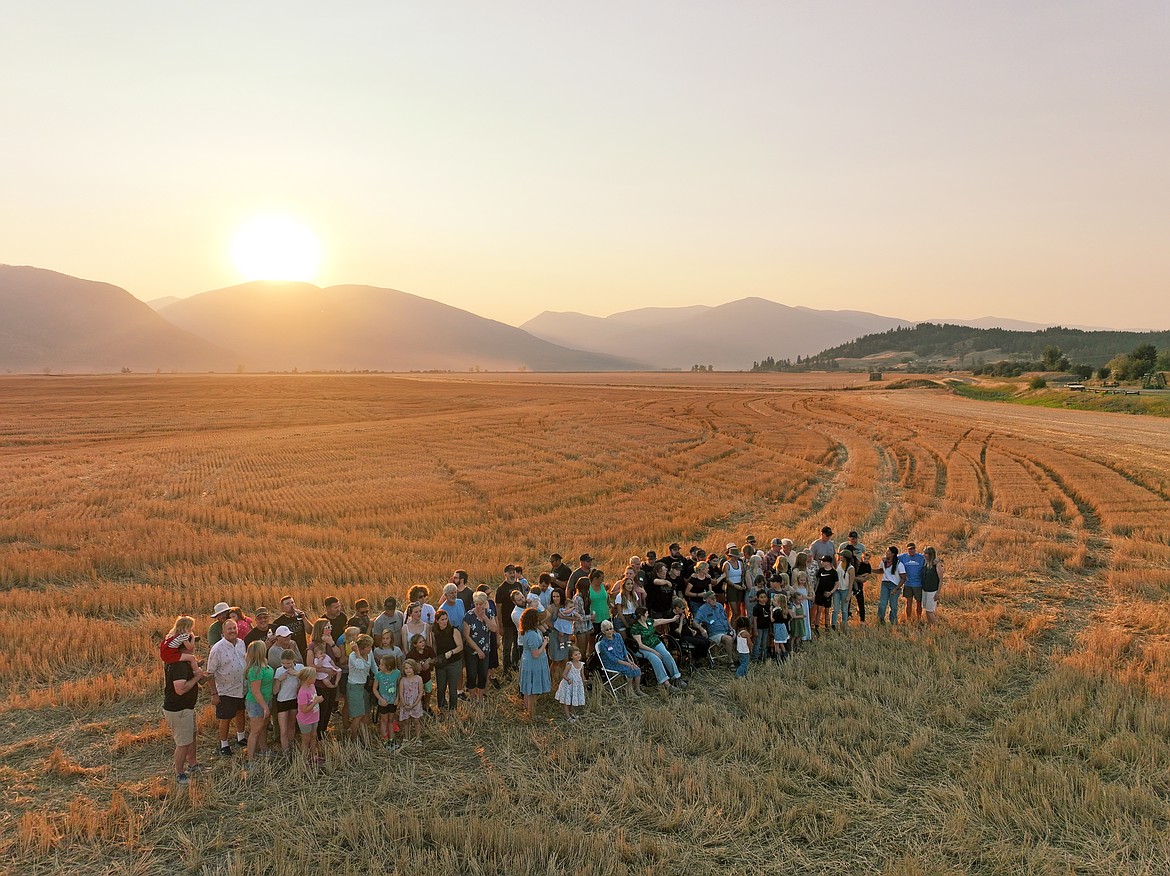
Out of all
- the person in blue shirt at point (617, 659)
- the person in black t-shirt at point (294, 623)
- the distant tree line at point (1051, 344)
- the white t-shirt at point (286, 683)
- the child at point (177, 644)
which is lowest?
the person in blue shirt at point (617, 659)

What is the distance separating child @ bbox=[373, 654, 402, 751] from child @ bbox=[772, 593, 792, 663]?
5.82 meters

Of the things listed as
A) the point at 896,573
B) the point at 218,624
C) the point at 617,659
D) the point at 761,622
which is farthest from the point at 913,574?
the point at 218,624

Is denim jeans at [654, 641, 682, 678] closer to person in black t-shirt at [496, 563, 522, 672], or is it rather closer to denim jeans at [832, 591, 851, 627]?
person in black t-shirt at [496, 563, 522, 672]

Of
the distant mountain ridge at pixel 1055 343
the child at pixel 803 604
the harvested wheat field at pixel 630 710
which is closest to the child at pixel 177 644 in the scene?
→ the harvested wheat field at pixel 630 710

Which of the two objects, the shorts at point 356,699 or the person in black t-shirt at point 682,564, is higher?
the person in black t-shirt at point 682,564

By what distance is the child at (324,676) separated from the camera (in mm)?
7750

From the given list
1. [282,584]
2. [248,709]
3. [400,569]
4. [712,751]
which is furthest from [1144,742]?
[282,584]

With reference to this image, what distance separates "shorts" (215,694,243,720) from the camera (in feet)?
24.9

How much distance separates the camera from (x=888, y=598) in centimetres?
1191

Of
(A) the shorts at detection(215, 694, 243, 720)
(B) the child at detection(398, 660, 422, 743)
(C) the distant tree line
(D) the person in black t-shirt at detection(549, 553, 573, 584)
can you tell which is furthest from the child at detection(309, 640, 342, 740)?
(C) the distant tree line

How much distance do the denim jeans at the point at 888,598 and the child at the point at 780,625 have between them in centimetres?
255

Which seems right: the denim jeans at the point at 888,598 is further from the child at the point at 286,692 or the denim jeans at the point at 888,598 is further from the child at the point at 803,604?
the child at the point at 286,692

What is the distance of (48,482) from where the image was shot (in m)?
26.0

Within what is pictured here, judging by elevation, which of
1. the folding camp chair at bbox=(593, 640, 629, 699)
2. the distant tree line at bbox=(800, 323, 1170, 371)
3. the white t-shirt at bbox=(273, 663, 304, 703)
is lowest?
the folding camp chair at bbox=(593, 640, 629, 699)
